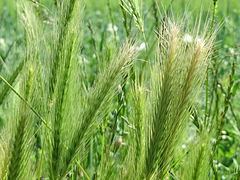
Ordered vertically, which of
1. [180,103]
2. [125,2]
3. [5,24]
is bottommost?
[5,24]

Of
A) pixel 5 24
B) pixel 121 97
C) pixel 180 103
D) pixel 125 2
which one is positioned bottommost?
pixel 5 24

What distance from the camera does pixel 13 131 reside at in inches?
51.2

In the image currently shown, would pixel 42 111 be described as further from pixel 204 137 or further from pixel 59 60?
pixel 204 137

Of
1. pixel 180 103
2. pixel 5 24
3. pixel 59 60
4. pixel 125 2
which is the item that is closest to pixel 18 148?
pixel 59 60

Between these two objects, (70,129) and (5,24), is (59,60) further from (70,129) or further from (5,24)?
(5,24)

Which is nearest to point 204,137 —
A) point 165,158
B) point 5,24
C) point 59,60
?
point 165,158

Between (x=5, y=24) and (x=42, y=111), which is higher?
(x=42, y=111)

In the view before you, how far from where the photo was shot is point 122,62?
4.31 feet

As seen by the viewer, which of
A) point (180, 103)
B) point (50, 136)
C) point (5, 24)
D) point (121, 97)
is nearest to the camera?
point (180, 103)

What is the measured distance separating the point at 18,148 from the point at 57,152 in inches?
3.0

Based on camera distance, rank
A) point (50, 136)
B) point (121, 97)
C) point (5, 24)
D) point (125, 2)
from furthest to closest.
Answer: point (5, 24), point (121, 97), point (125, 2), point (50, 136)

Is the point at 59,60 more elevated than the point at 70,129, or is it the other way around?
the point at 59,60

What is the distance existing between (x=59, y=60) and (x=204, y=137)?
326 millimetres

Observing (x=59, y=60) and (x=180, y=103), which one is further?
(x=59, y=60)
